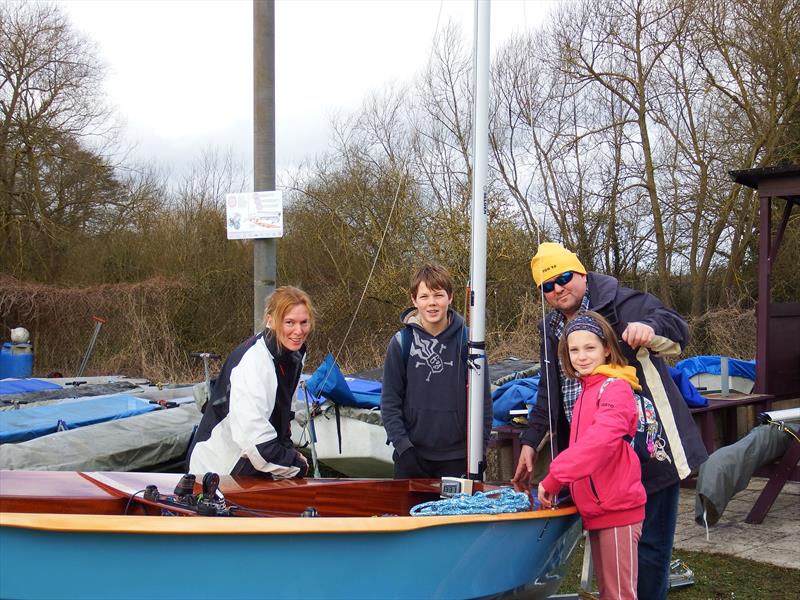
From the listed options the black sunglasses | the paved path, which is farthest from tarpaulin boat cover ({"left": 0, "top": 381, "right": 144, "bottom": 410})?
the black sunglasses

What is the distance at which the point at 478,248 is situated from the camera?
12.9ft

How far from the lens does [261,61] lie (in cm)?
717

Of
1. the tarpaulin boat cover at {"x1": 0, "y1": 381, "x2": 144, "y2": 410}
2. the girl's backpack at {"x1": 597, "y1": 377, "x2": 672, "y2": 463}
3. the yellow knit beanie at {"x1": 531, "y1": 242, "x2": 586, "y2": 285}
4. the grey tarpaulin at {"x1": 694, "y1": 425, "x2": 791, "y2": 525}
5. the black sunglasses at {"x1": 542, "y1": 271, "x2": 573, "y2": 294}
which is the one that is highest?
the yellow knit beanie at {"x1": 531, "y1": 242, "x2": 586, "y2": 285}

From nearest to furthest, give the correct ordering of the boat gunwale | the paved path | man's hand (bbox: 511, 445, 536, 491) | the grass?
the boat gunwale → man's hand (bbox: 511, 445, 536, 491) → the grass → the paved path

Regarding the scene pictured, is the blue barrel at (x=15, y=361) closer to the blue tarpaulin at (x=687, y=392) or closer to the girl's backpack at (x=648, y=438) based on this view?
the blue tarpaulin at (x=687, y=392)

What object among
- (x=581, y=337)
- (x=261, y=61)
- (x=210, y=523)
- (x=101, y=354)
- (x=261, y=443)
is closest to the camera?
(x=210, y=523)

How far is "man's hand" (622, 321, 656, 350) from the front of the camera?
3.06 meters

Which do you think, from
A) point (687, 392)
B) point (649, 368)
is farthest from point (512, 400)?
point (649, 368)

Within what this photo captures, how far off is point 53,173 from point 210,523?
17.0 metres

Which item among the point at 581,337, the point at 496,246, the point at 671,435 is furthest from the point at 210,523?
the point at 496,246

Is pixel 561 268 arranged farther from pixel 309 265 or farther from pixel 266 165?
pixel 309 265

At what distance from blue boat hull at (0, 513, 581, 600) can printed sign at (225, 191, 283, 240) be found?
15.2 feet

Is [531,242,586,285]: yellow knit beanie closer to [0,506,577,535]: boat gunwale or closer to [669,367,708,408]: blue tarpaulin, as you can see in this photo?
[0,506,577,535]: boat gunwale

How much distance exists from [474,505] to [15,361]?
14.0 m
